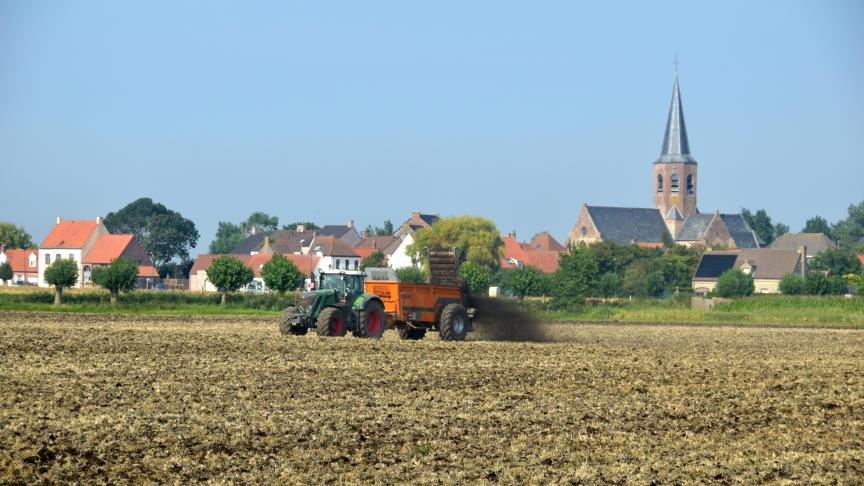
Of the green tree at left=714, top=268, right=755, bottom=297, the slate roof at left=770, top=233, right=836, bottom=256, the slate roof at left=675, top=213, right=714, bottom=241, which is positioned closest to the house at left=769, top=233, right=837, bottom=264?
the slate roof at left=770, top=233, right=836, bottom=256

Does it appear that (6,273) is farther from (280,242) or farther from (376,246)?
(376,246)

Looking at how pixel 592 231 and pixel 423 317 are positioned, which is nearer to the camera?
pixel 423 317

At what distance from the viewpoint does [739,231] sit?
633 feet

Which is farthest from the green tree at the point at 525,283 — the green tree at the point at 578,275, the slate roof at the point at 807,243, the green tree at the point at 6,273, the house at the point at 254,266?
the slate roof at the point at 807,243

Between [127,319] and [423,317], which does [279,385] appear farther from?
[127,319]

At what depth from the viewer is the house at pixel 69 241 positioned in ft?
434

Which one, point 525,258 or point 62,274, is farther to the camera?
point 525,258

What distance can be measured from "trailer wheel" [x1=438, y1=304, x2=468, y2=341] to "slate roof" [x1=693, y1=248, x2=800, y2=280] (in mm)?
106679

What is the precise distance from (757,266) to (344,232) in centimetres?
5829

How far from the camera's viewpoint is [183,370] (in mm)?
24953

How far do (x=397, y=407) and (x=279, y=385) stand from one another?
133 inches

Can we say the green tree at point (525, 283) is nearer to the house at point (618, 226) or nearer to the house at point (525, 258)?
the house at point (525, 258)

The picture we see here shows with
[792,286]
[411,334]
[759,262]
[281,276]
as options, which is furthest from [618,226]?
[411,334]

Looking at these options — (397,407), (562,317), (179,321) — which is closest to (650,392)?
(397,407)
